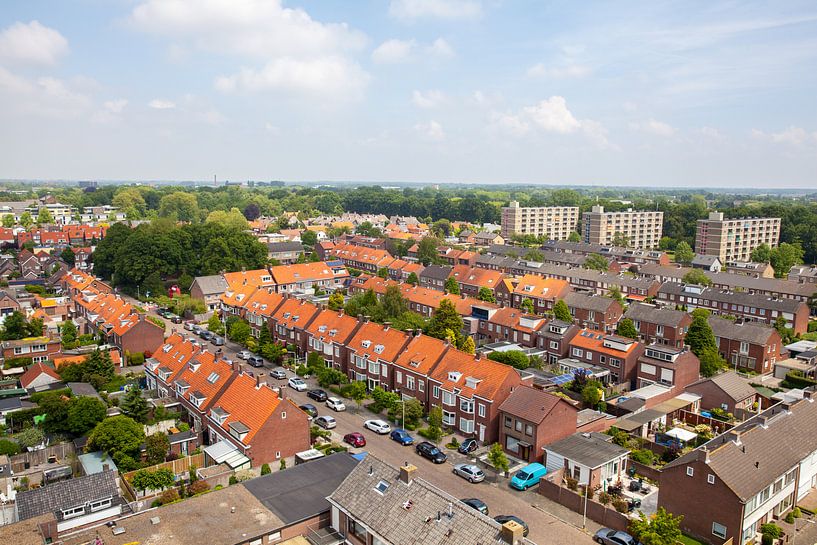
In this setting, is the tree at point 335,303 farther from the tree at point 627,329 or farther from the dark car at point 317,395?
the tree at point 627,329

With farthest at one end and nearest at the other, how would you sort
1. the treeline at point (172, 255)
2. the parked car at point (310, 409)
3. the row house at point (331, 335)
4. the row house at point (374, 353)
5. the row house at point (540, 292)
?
the treeline at point (172, 255), the row house at point (540, 292), the row house at point (331, 335), the row house at point (374, 353), the parked car at point (310, 409)

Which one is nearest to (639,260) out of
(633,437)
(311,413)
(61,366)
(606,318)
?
(606,318)

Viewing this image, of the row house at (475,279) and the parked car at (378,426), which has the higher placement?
the row house at (475,279)

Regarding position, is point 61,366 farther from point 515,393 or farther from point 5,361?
point 515,393

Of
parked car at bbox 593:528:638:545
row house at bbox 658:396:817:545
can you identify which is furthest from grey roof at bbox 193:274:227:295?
row house at bbox 658:396:817:545

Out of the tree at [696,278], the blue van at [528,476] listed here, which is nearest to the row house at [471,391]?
the blue van at [528,476]

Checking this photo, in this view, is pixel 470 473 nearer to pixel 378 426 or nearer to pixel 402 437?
pixel 402 437

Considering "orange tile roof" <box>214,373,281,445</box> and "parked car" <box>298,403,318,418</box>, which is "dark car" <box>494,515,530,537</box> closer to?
"orange tile roof" <box>214,373,281,445</box>
